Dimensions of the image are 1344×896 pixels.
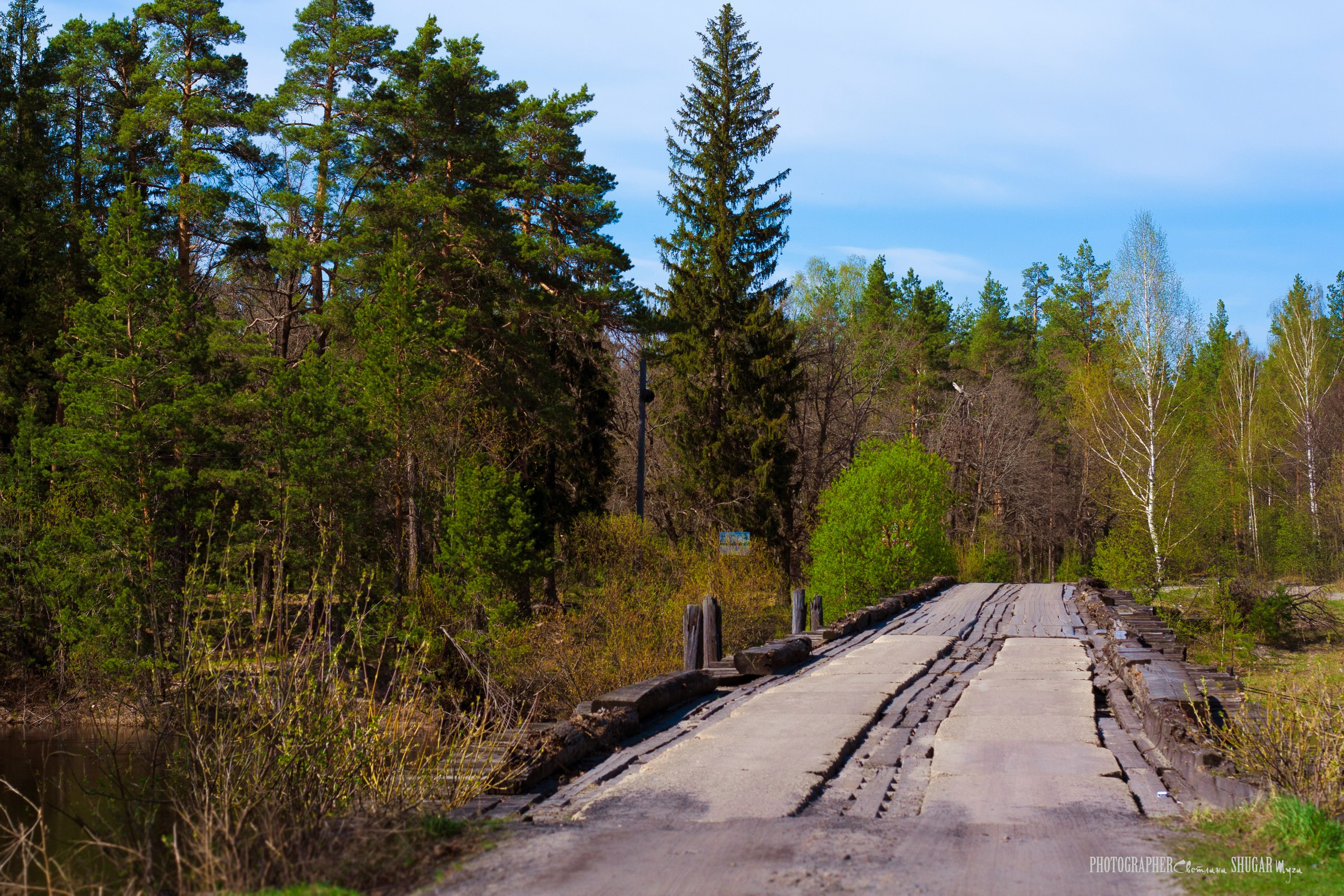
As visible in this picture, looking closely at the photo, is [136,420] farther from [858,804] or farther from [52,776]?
[858,804]

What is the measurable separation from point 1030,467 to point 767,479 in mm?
20141

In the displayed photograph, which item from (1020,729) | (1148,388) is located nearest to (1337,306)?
(1148,388)

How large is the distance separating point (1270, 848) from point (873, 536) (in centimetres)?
2114

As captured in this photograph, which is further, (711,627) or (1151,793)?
(711,627)

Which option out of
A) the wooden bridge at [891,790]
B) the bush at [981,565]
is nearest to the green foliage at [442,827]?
the wooden bridge at [891,790]

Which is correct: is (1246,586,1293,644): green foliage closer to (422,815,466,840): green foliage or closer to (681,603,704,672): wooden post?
(681,603,704,672): wooden post

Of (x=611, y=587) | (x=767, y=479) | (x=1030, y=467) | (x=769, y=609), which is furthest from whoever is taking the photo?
(x=1030, y=467)

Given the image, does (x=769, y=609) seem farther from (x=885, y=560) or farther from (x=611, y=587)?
(x=611, y=587)

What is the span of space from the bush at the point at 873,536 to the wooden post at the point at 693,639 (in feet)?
44.1

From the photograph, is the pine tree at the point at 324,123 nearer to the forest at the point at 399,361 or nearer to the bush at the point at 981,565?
the forest at the point at 399,361

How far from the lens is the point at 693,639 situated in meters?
12.7

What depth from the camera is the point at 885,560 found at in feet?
83.8

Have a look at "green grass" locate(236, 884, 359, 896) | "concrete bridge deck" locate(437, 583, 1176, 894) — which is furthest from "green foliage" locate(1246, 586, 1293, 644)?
"green grass" locate(236, 884, 359, 896)

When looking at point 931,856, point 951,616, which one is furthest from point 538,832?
point 951,616
